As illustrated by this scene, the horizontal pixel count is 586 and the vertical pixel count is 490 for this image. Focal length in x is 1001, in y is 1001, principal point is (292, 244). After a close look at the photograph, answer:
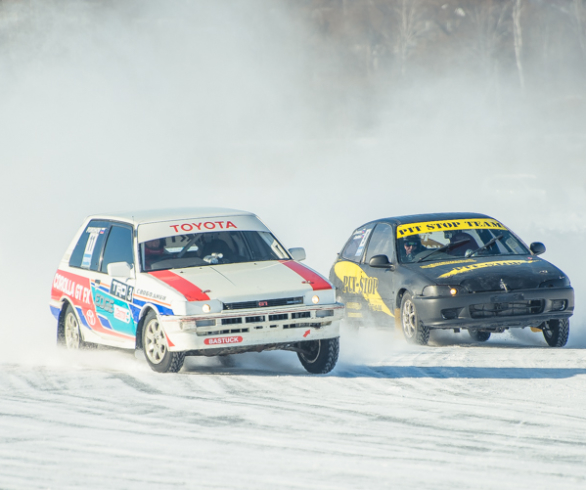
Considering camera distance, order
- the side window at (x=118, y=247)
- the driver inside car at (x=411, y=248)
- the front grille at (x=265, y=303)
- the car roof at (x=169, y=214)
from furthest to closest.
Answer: the driver inside car at (x=411, y=248)
the car roof at (x=169, y=214)
the side window at (x=118, y=247)
the front grille at (x=265, y=303)

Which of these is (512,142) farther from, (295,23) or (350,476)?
(350,476)

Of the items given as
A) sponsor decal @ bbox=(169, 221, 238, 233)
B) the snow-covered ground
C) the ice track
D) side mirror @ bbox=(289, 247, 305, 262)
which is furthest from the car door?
sponsor decal @ bbox=(169, 221, 238, 233)

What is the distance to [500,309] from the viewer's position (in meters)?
9.64

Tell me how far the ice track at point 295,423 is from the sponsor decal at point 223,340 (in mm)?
313

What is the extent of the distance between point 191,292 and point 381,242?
417cm

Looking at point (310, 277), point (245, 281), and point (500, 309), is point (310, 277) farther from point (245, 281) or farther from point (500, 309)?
point (500, 309)

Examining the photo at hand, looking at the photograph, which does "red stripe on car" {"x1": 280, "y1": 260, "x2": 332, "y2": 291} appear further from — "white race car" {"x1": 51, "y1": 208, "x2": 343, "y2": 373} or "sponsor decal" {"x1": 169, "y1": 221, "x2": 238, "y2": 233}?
"sponsor decal" {"x1": 169, "y1": 221, "x2": 238, "y2": 233}

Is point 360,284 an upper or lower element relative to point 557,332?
upper

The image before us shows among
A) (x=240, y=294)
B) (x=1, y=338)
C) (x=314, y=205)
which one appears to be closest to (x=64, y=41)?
(x=314, y=205)

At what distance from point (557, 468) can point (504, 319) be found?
4598 mm

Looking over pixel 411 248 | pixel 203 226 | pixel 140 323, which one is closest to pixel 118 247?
pixel 203 226

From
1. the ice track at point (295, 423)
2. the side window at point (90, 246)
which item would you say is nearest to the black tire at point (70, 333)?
the ice track at point (295, 423)

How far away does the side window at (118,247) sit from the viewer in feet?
28.3

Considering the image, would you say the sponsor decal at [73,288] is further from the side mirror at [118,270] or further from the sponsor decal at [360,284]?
the sponsor decal at [360,284]
